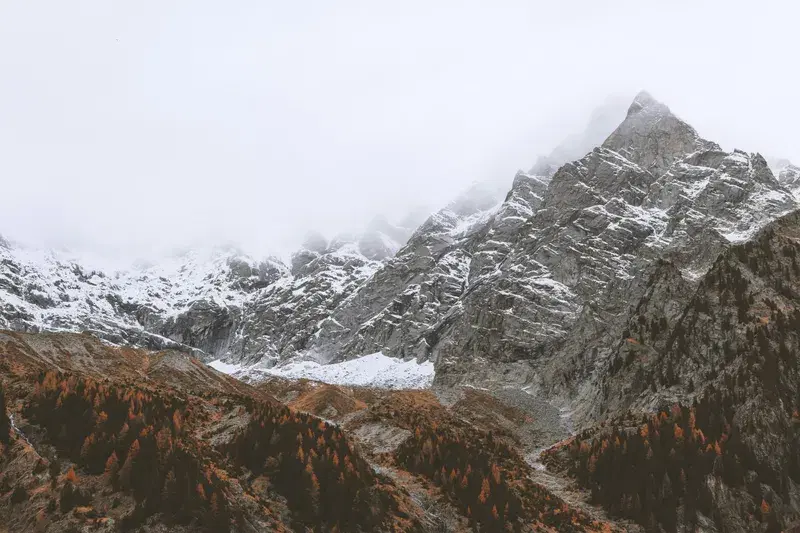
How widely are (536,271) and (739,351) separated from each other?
9256cm

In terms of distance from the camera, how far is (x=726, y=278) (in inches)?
3214

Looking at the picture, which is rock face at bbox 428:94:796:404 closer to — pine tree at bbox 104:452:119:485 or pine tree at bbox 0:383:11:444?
pine tree at bbox 104:452:119:485

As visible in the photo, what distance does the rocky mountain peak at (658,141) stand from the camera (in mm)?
176125

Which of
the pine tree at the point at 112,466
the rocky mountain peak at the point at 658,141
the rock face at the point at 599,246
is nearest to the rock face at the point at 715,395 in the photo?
the rock face at the point at 599,246

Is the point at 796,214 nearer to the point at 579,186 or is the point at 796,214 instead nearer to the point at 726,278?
the point at 726,278

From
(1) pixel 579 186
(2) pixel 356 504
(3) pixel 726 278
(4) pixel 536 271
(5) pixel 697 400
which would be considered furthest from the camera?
(1) pixel 579 186

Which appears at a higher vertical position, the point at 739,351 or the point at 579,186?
the point at 579,186

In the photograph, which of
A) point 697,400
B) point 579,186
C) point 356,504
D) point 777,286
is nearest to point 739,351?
point 697,400

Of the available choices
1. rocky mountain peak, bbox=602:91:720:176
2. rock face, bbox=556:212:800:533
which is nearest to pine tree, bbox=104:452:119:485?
rock face, bbox=556:212:800:533

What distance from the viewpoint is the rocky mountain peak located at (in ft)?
578

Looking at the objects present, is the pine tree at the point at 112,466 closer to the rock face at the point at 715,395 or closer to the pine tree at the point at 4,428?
the pine tree at the point at 4,428

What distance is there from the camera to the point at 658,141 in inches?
7283

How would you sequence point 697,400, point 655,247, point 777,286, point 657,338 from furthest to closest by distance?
point 655,247, point 657,338, point 777,286, point 697,400

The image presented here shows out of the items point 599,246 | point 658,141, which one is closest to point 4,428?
point 599,246
